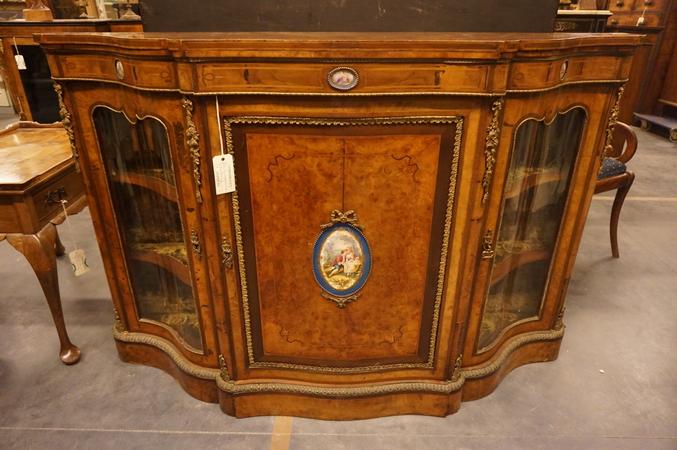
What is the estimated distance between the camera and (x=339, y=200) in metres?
1.47

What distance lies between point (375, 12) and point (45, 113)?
3.97 m

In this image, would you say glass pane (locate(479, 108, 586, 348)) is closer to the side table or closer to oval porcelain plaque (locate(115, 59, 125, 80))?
oval porcelain plaque (locate(115, 59, 125, 80))

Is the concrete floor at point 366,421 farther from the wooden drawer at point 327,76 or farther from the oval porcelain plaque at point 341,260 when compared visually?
the wooden drawer at point 327,76

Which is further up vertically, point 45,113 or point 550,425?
point 45,113

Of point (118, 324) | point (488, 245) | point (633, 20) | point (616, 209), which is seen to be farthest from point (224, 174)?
point (633, 20)

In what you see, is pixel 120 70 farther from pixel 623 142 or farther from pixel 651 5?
pixel 651 5

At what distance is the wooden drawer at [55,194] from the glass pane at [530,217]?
173 cm

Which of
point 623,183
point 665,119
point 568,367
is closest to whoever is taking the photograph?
point 568,367

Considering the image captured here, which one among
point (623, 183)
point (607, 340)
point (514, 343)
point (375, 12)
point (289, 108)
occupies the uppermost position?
point (375, 12)

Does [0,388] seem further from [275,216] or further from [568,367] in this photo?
[568,367]

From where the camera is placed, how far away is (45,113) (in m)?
4.43

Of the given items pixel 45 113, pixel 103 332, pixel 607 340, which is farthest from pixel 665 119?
pixel 45 113

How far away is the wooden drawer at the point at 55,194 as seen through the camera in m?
1.82

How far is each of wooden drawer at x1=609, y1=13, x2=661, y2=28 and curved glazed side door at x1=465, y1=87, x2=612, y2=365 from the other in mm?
5339
